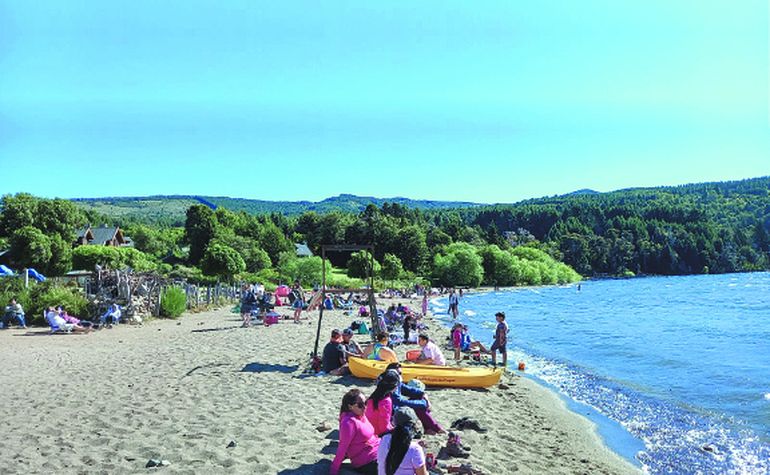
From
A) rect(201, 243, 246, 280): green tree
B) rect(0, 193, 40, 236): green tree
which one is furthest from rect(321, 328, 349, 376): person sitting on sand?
rect(0, 193, 40, 236): green tree

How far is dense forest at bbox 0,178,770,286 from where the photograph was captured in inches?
1745

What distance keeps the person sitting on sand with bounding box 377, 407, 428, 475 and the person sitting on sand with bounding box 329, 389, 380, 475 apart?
31.1 inches

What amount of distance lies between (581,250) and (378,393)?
12845 centimetres

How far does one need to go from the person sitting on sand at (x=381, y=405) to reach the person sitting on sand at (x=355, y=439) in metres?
0.66

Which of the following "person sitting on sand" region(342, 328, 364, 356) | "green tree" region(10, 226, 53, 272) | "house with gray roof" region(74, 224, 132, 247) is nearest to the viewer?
"person sitting on sand" region(342, 328, 364, 356)

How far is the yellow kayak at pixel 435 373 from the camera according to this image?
11836 millimetres

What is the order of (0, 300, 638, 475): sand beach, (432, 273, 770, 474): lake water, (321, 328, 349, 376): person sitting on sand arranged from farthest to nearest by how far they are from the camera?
(321, 328, 349, 376): person sitting on sand, (432, 273, 770, 474): lake water, (0, 300, 638, 475): sand beach

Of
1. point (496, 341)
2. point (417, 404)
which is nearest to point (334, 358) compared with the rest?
point (417, 404)

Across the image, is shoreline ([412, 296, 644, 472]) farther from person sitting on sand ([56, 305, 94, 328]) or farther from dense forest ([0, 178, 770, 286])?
dense forest ([0, 178, 770, 286])

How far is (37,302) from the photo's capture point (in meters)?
20.9

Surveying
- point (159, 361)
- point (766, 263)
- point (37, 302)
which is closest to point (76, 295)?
point (37, 302)

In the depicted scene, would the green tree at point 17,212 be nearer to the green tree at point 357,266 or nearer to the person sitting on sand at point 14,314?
the person sitting on sand at point 14,314

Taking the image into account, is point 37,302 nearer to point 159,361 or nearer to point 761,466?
point 159,361

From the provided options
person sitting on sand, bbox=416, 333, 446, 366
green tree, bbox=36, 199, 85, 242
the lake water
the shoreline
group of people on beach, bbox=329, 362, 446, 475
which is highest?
green tree, bbox=36, 199, 85, 242
